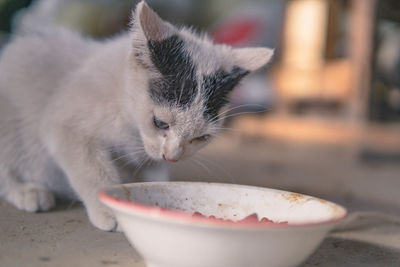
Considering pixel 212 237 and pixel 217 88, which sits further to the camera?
pixel 217 88

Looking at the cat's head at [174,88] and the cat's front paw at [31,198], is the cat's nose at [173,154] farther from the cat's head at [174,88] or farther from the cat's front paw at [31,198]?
the cat's front paw at [31,198]

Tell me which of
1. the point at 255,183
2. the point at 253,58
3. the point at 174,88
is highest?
the point at 253,58

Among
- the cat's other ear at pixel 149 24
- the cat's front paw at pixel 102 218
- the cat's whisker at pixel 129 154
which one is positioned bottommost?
the cat's front paw at pixel 102 218

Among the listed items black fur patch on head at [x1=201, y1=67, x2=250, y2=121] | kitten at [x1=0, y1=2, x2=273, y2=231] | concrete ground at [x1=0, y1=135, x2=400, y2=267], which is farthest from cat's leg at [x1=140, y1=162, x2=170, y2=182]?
black fur patch on head at [x1=201, y1=67, x2=250, y2=121]

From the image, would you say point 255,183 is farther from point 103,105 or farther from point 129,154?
point 103,105

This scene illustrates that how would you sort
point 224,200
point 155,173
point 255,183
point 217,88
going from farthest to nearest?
1. point 255,183
2. point 155,173
3. point 217,88
4. point 224,200

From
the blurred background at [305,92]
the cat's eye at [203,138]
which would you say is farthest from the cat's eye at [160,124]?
the blurred background at [305,92]

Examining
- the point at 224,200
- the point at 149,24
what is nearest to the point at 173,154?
the point at 224,200
